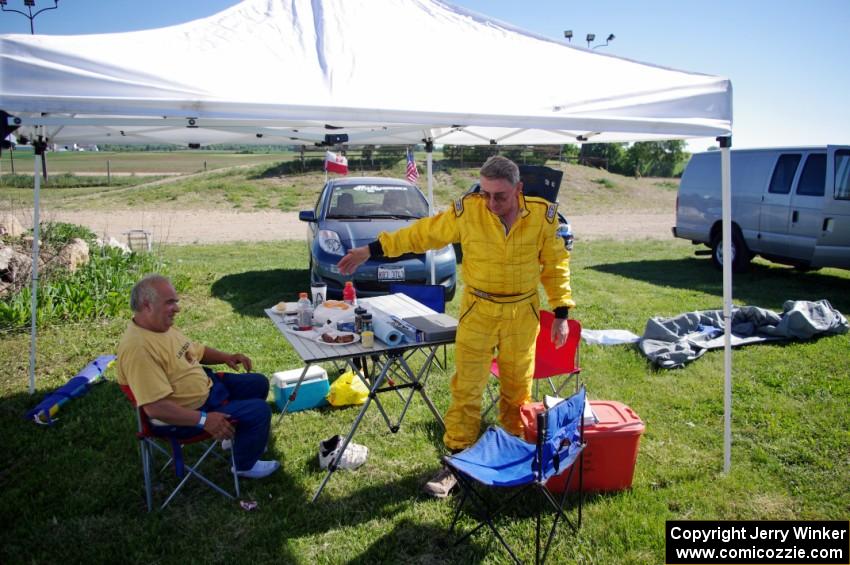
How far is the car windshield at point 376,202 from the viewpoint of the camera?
746 cm

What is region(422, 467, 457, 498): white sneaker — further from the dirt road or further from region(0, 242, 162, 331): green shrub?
the dirt road

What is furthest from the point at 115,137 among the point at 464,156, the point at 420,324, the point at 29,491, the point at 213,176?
the point at 464,156

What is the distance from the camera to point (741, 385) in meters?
4.68

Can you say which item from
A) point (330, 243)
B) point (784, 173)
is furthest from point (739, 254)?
point (330, 243)

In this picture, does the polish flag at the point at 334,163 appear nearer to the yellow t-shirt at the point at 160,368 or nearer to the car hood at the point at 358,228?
the car hood at the point at 358,228

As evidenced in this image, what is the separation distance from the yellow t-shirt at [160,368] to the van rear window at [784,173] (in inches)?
358

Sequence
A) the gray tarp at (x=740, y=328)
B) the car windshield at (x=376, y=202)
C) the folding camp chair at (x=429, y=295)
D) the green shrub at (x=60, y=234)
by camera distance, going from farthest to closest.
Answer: the green shrub at (x=60, y=234) → the car windshield at (x=376, y=202) → the gray tarp at (x=740, y=328) → the folding camp chair at (x=429, y=295)

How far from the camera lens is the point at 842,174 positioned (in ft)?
26.6

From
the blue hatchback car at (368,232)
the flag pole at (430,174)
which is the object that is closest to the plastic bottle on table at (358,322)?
the flag pole at (430,174)

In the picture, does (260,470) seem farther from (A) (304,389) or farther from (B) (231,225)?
(B) (231,225)

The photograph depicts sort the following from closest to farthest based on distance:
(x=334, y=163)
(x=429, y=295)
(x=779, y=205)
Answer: (x=429, y=295)
(x=334, y=163)
(x=779, y=205)

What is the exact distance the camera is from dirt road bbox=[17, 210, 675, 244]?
47.0 ft

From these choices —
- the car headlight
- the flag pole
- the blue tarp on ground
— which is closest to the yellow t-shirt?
the blue tarp on ground

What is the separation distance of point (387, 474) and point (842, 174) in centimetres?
829
